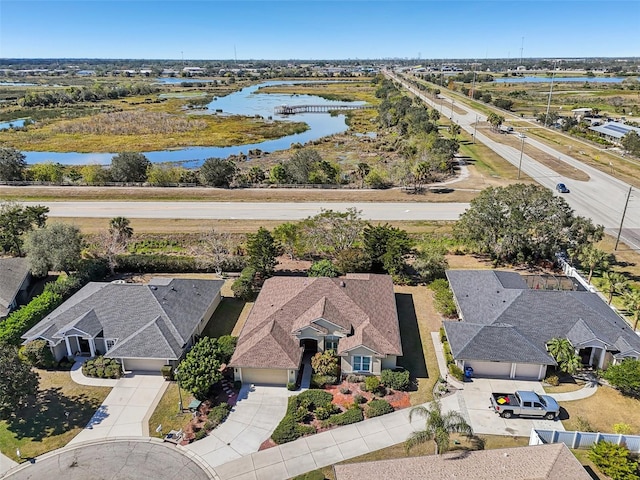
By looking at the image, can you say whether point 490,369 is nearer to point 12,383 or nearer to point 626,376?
point 626,376

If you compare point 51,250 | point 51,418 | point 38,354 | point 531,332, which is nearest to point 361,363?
point 531,332

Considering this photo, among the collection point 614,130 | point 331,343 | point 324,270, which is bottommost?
point 331,343

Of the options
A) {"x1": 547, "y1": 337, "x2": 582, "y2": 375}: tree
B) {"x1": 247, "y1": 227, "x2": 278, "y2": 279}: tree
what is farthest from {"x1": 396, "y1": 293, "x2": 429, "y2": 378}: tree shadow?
{"x1": 247, "y1": 227, "x2": 278, "y2": 279}: tree

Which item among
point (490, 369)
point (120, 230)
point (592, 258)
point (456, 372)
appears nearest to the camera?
point (456, 372)

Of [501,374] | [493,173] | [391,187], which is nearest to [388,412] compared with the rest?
[501,374]

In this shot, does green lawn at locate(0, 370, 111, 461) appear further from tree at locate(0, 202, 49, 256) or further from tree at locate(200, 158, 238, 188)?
tree at locate(200, 158, 238, 188)

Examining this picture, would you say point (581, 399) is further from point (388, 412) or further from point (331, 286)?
point (331, 286)
